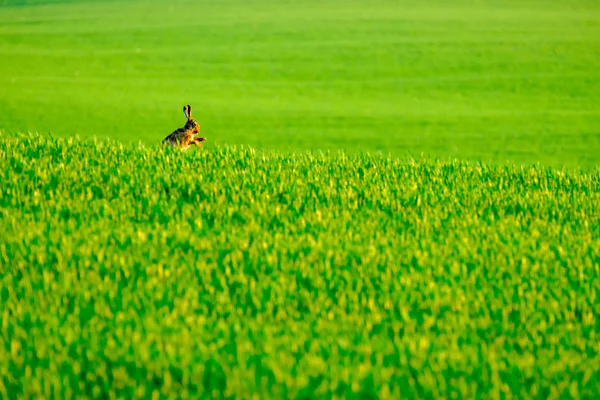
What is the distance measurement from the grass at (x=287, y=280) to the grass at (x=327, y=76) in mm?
10203

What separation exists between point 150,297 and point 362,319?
59.1 inches

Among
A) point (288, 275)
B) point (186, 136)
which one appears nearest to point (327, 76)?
point (186, 136)

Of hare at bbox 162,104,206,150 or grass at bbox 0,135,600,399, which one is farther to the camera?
hare at bbox 162,104,206,150

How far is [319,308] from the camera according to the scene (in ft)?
18.8

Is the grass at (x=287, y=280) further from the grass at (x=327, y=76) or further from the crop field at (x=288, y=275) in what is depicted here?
the grass at (x=327, y=76)

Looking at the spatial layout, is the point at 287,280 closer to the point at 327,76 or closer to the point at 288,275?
the point at 288,275

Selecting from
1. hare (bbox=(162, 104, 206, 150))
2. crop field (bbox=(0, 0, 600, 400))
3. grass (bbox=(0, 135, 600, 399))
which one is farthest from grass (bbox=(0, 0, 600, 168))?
grass (bbox=(0, 135, 600, 399))

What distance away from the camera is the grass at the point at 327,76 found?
74.0 feet

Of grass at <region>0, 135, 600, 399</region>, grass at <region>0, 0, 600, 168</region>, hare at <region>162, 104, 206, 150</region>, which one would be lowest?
grass at <region>0, 135, 600, 399</region>

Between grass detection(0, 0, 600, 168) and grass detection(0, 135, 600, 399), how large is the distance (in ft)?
33.5

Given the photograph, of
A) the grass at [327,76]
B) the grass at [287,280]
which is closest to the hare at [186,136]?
the grass at [287,280]

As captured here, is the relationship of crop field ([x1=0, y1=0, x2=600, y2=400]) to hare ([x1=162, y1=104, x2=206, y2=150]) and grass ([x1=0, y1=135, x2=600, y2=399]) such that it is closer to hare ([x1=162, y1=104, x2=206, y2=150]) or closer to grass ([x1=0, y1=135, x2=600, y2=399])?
grass ([x1=0, y1=135, x2=600, y2=399])

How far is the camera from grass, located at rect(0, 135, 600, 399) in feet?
15.8

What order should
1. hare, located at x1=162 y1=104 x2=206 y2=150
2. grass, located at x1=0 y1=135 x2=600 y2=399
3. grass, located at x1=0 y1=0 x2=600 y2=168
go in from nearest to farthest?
grass, located at x1=0 y1=135 x2=600 y2=399
hare, located at x1=162 y1=104 x2=206 y2=150
grass, located at x1=0 y1=0 x2=600 y2=168
